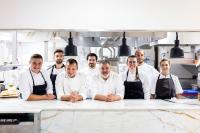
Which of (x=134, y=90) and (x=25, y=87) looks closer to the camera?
(x=25, y=87)

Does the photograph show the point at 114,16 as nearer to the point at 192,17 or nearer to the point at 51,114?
the point at 192,17

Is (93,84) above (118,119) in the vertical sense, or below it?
above

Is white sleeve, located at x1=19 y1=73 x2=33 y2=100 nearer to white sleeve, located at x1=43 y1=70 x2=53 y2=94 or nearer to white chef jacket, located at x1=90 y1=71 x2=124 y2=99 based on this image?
white sleeve, located at x1=43 y1=70 x2=53 y2=94

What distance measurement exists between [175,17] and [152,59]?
100 inches

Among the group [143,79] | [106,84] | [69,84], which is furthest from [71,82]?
[143,79]

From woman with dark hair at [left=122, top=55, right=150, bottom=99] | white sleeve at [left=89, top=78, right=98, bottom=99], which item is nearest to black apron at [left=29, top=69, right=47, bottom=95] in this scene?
white sleeve at [left=89, top=78, right=98, bottom=99]

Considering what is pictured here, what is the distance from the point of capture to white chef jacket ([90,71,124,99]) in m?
2.59

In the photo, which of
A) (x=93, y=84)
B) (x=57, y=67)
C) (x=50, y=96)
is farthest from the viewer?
(x=57, y=67)

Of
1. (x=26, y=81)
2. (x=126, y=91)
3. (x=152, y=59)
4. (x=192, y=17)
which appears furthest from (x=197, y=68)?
(x=26, y=81)

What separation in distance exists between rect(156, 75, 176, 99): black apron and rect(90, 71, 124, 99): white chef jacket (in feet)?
1.46

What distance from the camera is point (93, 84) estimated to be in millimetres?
2621

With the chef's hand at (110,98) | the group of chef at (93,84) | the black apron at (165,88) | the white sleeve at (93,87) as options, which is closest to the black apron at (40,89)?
the group of chef at (93,84)

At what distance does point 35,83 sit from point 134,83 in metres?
1.00

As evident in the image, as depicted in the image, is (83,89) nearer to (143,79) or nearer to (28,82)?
(28,82)
